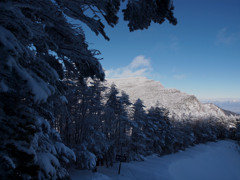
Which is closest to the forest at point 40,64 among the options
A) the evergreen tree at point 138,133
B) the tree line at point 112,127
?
the tree line at point 112,127

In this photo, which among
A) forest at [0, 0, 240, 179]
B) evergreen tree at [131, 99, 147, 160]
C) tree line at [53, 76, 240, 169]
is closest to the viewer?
forest at [0, 0, 240, 179]

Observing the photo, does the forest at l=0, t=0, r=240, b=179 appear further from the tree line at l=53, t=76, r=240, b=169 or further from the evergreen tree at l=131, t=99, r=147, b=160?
the evergreen tree at l=131, t=99, r=147, b=160

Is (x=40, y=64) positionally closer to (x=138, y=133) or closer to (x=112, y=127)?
(x=112, y=127)

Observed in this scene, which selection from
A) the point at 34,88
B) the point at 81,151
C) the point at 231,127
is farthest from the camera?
the point at 231,127

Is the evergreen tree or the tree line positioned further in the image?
the evergreen tree

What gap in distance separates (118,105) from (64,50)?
1698 centimetres

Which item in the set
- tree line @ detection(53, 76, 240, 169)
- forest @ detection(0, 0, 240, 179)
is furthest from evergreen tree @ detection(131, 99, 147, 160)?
forest @ detection(0, 0, 240, 179)

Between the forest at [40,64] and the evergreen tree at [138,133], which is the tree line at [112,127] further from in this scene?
the forest at [40,64]

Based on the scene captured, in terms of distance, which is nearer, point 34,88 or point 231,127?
point 34,88

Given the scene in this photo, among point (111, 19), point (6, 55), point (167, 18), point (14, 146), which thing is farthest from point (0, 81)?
point (167, 18)

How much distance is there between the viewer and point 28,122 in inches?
51.9

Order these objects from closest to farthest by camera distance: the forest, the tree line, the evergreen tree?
the forest
the tree line
the evergreen tree

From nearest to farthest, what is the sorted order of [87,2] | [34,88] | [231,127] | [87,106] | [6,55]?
[6,55], [34,88], [87,2], [87,106], [231,127]

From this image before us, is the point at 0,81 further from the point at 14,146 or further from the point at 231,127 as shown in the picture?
the point at 231,127
